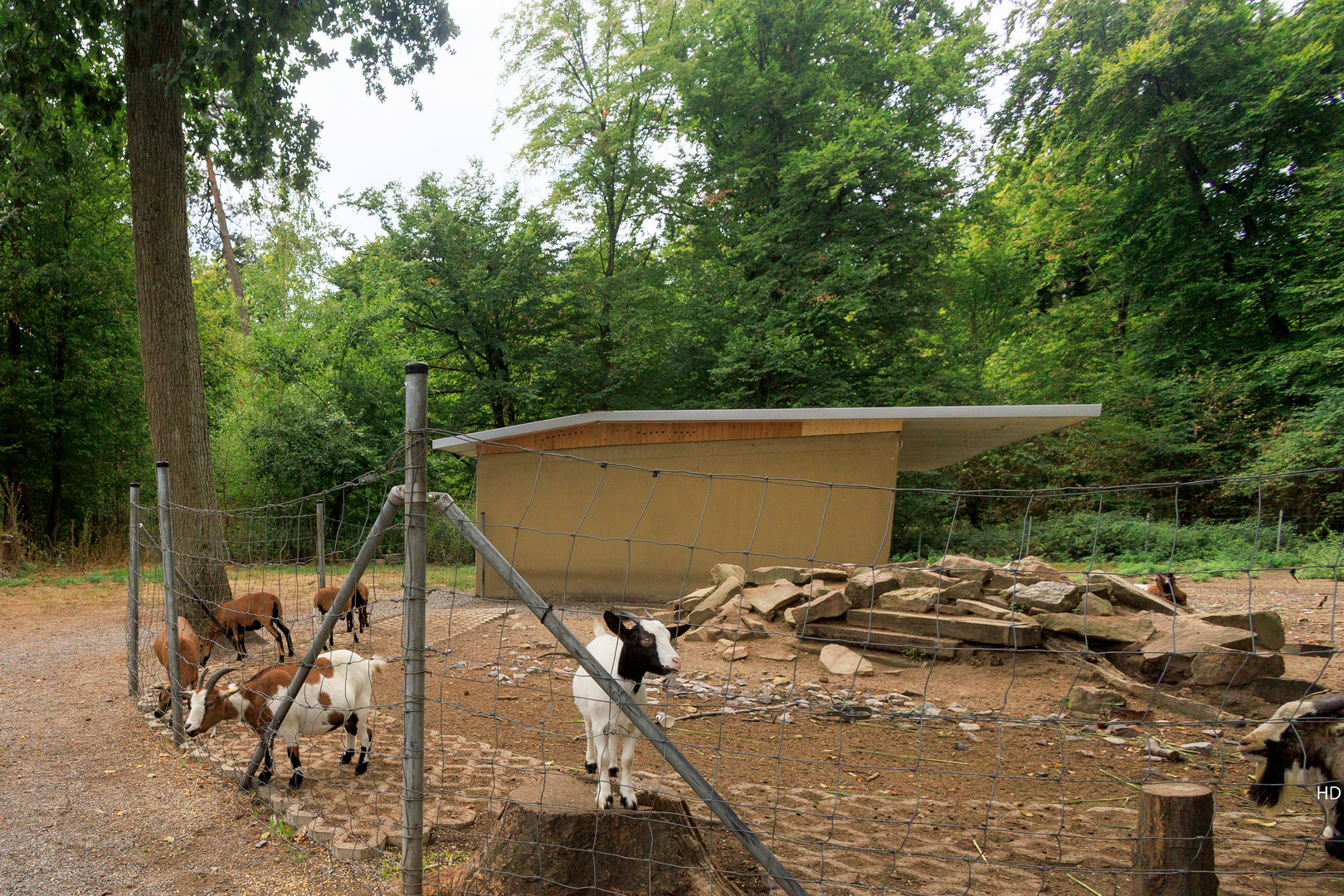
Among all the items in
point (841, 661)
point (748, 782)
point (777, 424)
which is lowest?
point (841, 661)

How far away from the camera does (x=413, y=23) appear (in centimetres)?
966

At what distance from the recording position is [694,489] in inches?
456

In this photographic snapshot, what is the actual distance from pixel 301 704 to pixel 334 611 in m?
1.30

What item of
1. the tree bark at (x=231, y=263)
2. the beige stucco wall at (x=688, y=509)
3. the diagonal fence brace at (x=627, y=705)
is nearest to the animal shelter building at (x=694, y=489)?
the beige stucco wall at (x=688, y=509)

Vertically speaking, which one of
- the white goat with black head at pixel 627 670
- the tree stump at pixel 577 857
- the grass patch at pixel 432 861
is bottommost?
A: the grass patch at pixel 432 861

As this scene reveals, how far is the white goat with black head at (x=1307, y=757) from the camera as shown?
3283 mm

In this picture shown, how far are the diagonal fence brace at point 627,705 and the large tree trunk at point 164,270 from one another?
6672 millimetres

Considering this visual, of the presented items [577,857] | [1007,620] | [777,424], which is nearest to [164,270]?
[577,857]

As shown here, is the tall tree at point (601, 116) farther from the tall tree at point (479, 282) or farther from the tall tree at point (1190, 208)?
the tall tree at point (1190, 208)

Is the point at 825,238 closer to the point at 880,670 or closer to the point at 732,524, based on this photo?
the point at 732,524

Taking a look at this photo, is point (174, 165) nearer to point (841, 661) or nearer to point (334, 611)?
point (334, 611)

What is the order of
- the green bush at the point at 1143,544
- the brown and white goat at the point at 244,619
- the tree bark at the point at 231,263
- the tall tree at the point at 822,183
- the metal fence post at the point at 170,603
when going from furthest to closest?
the tree bark at the point at 231,263 → the tall tree at the point at 822,183 → the green bush at the point at 1143,544 → the brown and white goat at the point at 244,619 → the metal fence post at the point at 170,603

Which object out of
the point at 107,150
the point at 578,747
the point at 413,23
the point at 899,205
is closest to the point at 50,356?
the point at 107,150

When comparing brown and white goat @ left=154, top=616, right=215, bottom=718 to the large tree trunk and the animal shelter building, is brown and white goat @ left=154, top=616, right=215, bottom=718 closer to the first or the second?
the large tree trunk
